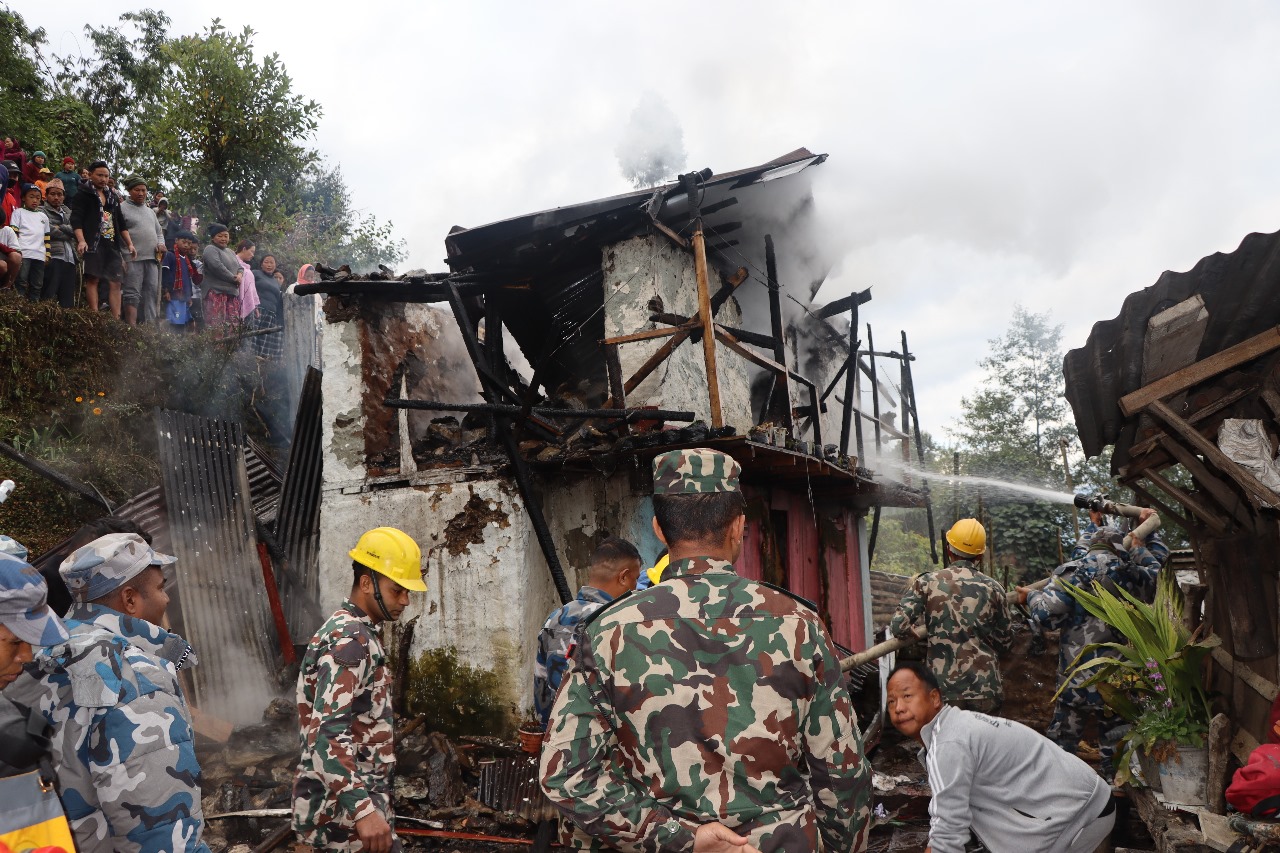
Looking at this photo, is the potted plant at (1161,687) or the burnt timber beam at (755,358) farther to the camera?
the burnt timber beam at (755,358)

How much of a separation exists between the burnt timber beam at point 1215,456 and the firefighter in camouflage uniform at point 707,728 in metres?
3.12

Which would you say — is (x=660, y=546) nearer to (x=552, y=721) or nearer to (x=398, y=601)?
(x=398, y=601)

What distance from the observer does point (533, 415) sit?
25.2 ft

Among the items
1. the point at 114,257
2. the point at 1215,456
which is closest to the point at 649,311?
the point at 1215,456

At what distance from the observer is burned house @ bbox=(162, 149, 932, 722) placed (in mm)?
7395

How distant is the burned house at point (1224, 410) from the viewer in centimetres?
390

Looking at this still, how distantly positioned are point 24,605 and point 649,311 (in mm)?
6677

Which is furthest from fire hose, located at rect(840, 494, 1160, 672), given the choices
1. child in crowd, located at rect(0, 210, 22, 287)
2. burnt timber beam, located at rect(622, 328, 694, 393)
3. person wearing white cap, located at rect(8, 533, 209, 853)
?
child in crowd, located at rect(0, 210, 22, 287)

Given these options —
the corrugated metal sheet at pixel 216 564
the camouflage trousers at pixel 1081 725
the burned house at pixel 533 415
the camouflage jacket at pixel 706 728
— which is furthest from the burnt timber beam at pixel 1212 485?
the corrugated metal sheet at pixel 216 564

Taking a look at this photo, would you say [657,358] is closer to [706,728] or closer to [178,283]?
[706,728]

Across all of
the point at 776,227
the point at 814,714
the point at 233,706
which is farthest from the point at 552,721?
the point at 776,227

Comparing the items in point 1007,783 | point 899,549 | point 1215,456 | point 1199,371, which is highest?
point 1199,371

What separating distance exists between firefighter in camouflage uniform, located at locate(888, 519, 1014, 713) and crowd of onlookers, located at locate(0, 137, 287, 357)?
10158 millimetres

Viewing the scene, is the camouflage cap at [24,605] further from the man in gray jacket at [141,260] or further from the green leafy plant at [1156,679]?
the man in gray jacket at [141,260]
